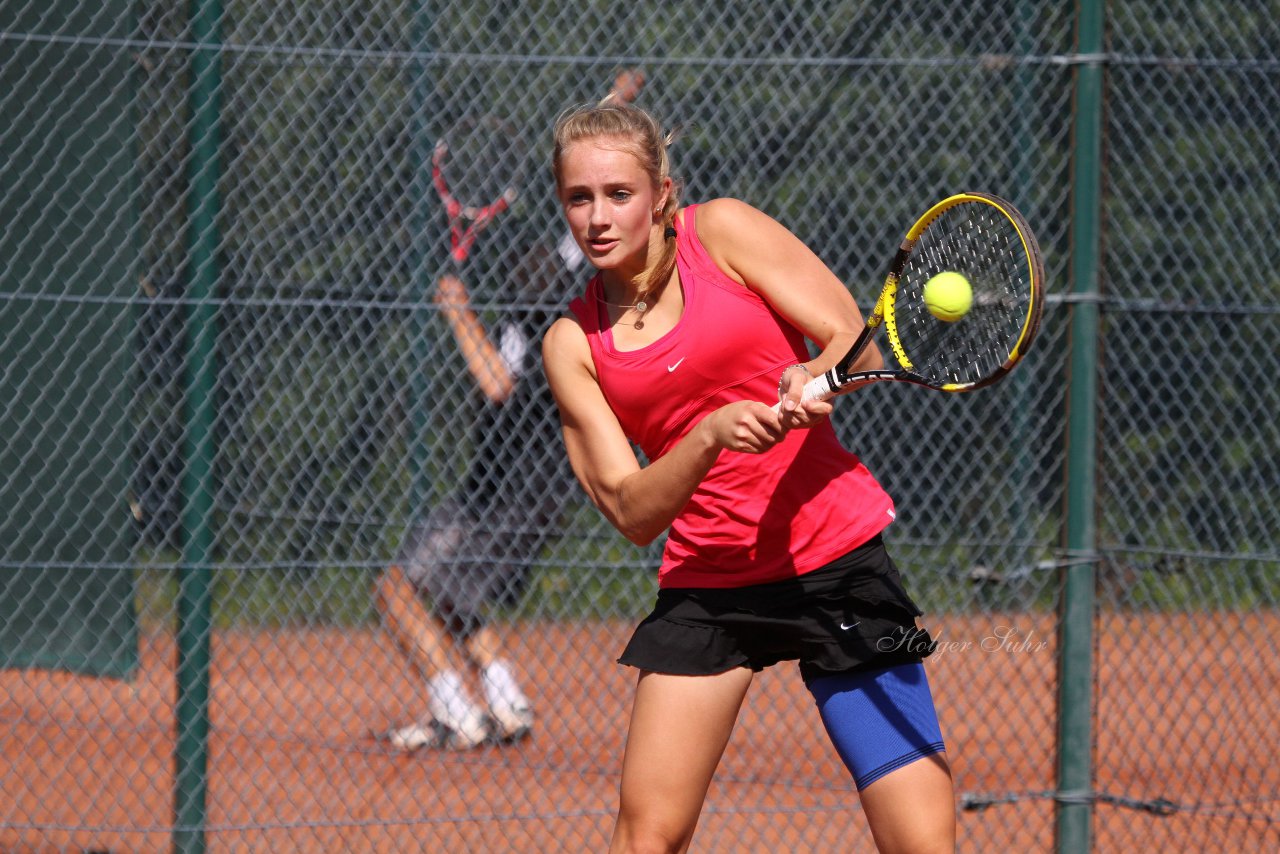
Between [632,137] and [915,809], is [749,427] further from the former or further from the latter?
[915,809]

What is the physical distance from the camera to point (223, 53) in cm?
388

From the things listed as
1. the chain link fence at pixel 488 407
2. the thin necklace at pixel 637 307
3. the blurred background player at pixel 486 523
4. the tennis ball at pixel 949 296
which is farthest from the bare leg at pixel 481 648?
the tennis ball at pixel 949 296

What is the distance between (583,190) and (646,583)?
2703 mm

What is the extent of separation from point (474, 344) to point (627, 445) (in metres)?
1.91

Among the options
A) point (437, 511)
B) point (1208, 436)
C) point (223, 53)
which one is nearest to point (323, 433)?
point (437, 511)

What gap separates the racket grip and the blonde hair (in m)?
0.39

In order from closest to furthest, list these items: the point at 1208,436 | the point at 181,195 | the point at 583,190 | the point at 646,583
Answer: the point at 583,190 < the point at 181,195 < the point at 646,583 < the point at 1208,436

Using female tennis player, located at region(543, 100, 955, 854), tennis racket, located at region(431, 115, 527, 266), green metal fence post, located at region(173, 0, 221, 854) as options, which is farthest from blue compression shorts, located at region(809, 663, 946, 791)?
tennis racket, located at region(431, 115, 527, 266)

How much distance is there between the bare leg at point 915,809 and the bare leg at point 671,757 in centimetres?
29

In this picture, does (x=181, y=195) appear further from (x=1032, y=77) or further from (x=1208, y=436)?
(x=1208, y=436)

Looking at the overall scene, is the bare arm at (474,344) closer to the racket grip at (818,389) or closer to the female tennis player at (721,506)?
the female tennis player at (721,506)

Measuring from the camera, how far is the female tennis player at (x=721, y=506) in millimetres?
2477

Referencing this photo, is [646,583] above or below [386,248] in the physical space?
below

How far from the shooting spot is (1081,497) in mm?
3910
